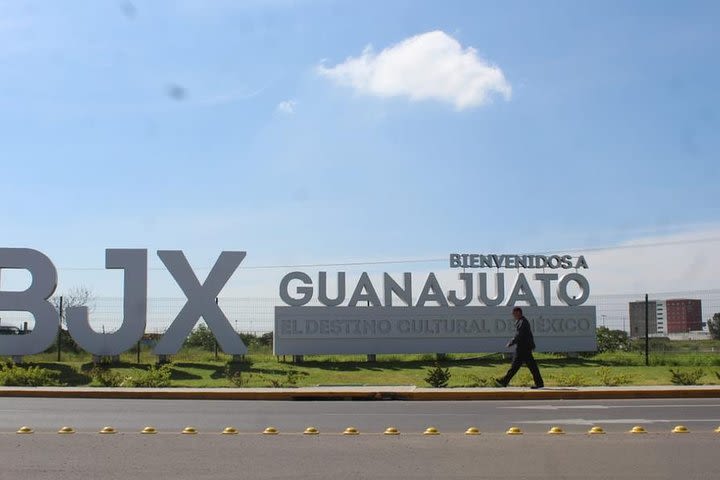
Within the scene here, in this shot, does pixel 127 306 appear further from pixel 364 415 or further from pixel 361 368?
pixel 364 415

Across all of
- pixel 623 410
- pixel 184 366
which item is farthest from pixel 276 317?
pixel 623 410

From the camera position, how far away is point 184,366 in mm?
30266

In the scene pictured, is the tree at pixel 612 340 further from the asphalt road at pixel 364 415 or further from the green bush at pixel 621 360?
the asphalt road at pixel 364 415

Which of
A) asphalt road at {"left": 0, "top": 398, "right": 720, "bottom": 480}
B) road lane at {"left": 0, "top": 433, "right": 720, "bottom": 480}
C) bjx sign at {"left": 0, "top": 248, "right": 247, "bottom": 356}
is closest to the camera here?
road lane at {"left": 0, "top": 433, "right": 720, "bottom": 480}

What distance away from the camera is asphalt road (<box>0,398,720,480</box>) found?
8.44 metres

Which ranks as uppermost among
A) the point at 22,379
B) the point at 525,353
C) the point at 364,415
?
the point at 525,353

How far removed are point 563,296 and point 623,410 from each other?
942 inches

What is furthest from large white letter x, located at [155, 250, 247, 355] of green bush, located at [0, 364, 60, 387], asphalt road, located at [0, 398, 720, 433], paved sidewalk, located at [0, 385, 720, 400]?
asphalt road, located at [0, 398, 720, 433]

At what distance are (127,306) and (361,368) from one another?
358 inches

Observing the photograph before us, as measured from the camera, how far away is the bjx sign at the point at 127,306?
3041 cm

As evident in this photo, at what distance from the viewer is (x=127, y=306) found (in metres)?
31.3

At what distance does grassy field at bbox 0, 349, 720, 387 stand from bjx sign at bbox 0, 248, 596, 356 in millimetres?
695

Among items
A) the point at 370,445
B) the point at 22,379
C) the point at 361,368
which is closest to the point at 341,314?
the point at 361,368

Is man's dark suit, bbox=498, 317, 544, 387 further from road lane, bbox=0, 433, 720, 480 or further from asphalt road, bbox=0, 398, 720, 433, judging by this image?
road lane, bbox=0, 433, 720, 480
